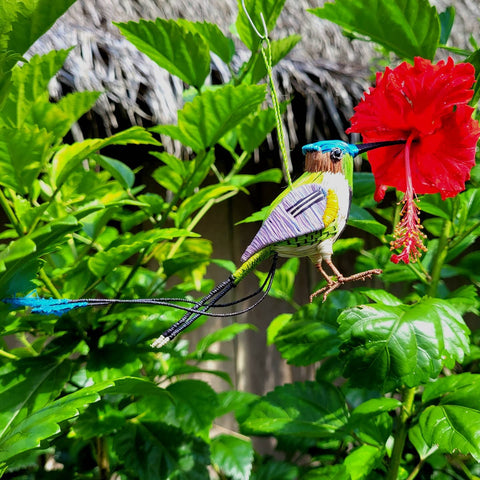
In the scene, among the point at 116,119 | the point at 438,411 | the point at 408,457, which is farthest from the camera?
the point at 116,119

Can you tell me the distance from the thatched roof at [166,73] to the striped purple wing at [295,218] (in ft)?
2.97

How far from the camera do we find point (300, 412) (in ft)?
2.66

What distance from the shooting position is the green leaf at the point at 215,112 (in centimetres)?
53

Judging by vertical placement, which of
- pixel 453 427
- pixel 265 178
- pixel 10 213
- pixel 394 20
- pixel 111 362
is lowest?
pixel 453 427

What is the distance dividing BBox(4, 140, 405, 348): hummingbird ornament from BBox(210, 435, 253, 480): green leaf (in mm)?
598

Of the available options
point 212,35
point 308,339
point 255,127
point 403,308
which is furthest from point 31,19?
point 308,339

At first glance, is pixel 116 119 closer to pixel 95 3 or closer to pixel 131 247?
pixel 95 3

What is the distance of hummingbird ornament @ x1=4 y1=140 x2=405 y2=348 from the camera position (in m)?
0.33

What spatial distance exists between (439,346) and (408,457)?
1.68 feet

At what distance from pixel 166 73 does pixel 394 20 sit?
31.9 inches

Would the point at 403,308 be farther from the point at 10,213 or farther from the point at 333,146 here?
the point at 10,213

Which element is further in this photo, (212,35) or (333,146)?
(212,35)

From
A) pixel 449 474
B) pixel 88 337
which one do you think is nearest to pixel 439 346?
pixel 88 337

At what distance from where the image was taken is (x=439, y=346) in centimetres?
50
